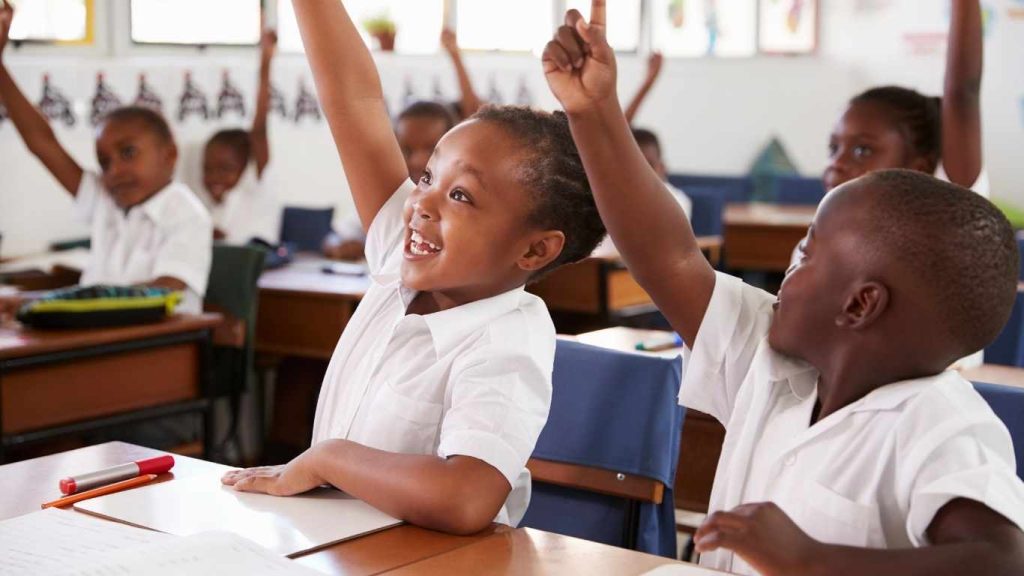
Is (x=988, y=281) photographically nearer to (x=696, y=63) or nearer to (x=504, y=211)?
(x=504, y=211)

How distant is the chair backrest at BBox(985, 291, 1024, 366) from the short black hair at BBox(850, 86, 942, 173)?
1.45ft

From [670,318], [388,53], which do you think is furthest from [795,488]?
[388,53]

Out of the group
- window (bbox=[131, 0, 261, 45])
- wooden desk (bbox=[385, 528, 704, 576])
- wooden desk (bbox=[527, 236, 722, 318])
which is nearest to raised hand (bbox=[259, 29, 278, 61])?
window (bbox=[131, 0, 261, 45])

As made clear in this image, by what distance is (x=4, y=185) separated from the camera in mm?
4391

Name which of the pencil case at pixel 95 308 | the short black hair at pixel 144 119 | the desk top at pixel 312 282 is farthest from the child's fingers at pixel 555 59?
the short black hair at pixel 144 119

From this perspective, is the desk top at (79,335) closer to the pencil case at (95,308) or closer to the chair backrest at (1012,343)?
the pencil case at (95,308)

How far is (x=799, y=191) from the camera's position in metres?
7.10

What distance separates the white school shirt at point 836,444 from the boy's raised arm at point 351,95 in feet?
1.62

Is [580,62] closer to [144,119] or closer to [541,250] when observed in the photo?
[541,250]

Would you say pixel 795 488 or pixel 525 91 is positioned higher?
pixel 525 91

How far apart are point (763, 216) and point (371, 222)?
195 inches

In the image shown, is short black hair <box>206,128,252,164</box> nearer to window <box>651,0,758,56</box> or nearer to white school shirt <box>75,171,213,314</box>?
white school shirt <box>75,171,213,314</box>

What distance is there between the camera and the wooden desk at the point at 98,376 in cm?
260

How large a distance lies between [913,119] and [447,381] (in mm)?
1577
